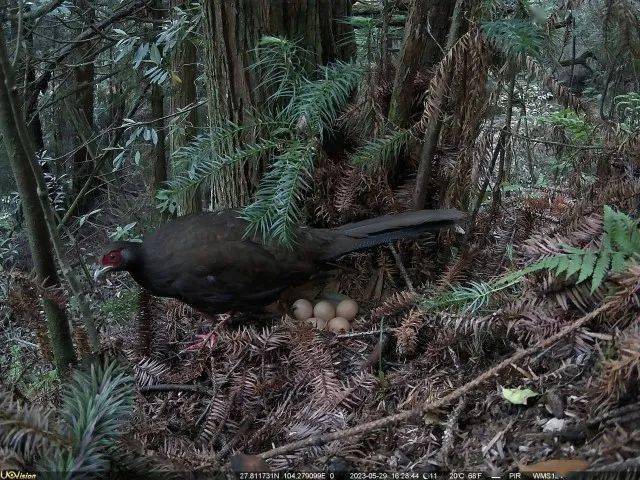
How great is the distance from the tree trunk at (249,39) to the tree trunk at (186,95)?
1.98 meters

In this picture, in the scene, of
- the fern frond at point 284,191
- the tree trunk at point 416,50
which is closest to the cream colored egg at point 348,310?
the fern frond at point 284,191

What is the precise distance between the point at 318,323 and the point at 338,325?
126mm

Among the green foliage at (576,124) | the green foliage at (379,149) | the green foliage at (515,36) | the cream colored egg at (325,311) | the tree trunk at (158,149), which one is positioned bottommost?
the tree trunk at (158,149)

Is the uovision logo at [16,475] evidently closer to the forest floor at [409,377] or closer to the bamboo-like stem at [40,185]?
the forest floor at [409,377]

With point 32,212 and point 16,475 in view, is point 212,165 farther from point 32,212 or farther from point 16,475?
point 16,475

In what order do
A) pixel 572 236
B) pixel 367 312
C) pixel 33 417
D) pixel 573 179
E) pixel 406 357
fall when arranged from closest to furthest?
1. pixel 33 417
2. pixel 572 236
3. pixel 406 357
4. pixel 573 179
5. pixel 367 312

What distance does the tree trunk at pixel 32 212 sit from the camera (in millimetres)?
2262

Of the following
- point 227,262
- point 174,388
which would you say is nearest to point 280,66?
point 227,262

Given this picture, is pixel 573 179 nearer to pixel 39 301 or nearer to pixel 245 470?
pixel 245 470

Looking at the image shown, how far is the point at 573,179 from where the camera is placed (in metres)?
2.77

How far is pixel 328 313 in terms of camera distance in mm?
3207

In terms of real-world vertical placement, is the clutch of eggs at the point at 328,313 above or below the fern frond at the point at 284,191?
below

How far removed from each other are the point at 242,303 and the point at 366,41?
5.46 feet

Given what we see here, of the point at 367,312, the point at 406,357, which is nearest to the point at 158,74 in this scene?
the point at 367,312
